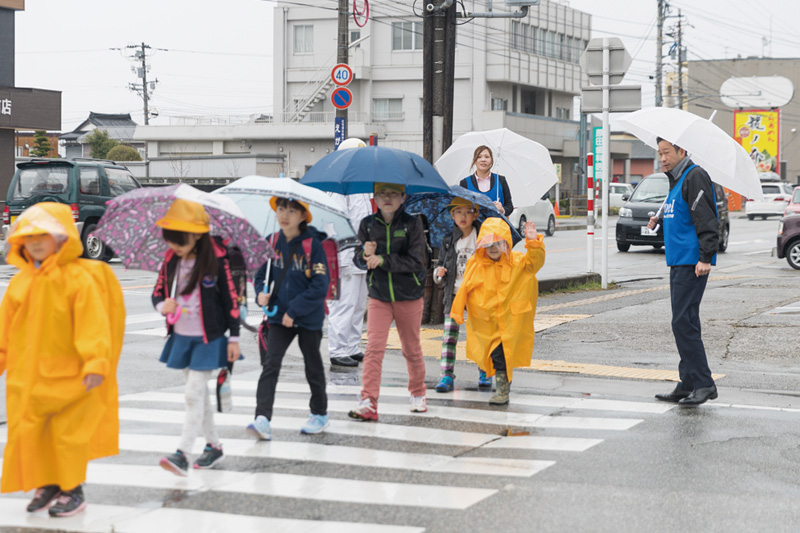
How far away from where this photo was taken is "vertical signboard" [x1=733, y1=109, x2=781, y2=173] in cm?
7450

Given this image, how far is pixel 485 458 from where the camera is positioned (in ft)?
19.7

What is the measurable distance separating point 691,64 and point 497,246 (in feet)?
306

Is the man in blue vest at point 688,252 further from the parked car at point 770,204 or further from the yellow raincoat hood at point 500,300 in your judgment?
the parked car at point 770,204

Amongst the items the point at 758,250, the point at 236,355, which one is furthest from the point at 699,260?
the point at 758,250

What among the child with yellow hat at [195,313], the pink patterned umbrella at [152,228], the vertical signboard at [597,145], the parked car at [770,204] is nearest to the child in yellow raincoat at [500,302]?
the pink patterned umbrella at [152,228]

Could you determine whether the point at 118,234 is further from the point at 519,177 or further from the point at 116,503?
the point at 519,177

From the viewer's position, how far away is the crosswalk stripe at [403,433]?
636 centimetres

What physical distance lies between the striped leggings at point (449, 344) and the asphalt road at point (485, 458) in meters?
0.23

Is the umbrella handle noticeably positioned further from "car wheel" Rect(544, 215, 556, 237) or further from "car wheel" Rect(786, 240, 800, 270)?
"car wheel" Rect(544, 215, 556, 237)

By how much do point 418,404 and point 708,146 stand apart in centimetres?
295

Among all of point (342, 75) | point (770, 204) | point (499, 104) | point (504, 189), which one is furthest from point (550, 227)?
point (499, 104)

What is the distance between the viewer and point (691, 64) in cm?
9475

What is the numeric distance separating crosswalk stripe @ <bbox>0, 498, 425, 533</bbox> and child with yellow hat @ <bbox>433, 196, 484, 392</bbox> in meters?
3.48

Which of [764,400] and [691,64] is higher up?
[691,64]
